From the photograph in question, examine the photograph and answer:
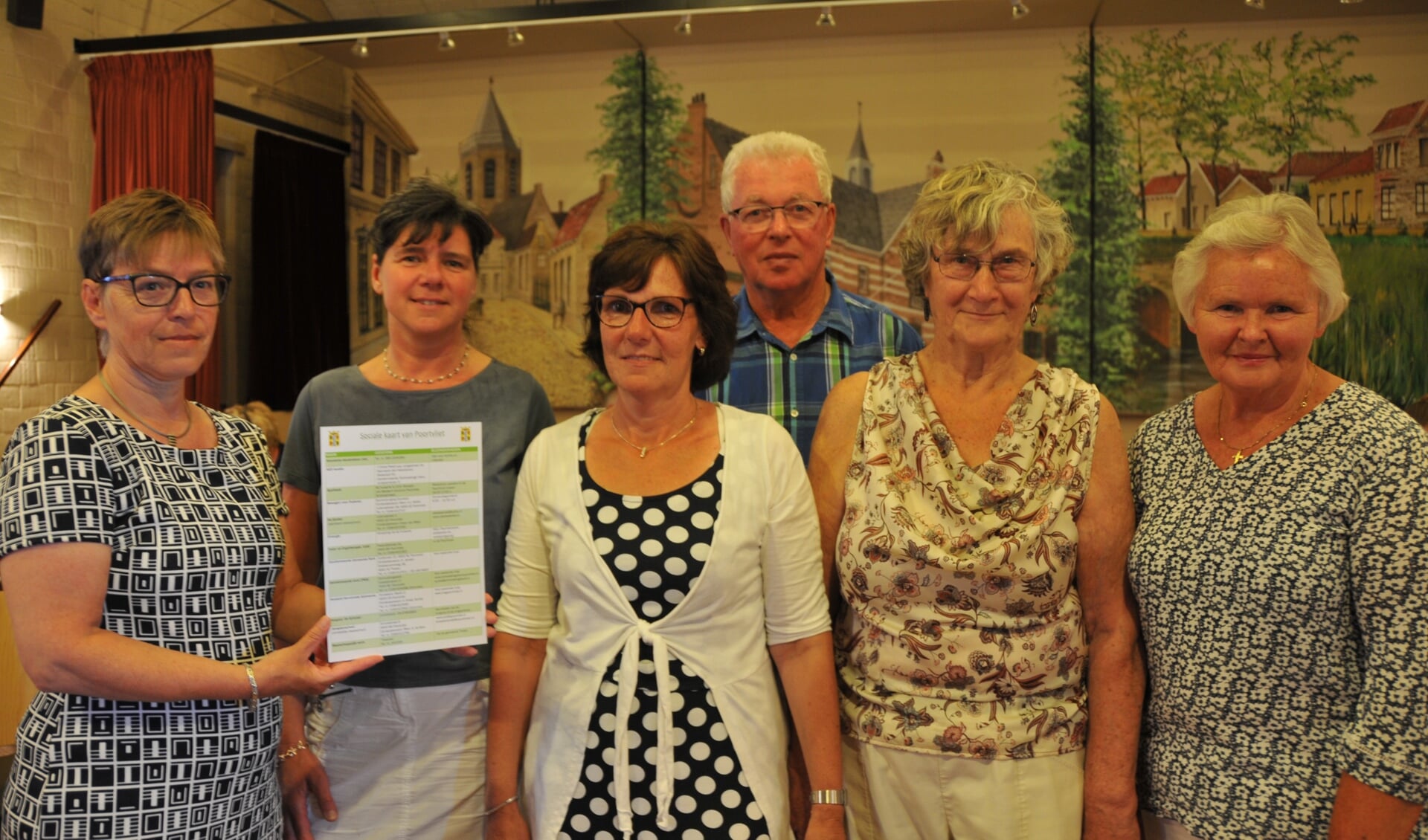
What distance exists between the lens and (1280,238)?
195 centimetres

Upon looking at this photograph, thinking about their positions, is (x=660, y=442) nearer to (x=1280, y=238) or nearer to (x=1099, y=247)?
(x=1280, y=238)

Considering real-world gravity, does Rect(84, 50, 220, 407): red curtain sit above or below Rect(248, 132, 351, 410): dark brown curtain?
above

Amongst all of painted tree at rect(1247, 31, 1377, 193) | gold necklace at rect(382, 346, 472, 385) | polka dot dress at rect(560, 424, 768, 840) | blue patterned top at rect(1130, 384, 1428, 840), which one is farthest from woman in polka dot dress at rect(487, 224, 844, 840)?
painted tree at rect(1247, 31, 1377, 193)

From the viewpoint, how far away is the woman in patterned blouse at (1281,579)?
5.77 feet

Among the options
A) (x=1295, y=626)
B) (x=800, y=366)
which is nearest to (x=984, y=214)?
(x=800, y=366)

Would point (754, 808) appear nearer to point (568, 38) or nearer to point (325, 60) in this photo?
point (568, 38)

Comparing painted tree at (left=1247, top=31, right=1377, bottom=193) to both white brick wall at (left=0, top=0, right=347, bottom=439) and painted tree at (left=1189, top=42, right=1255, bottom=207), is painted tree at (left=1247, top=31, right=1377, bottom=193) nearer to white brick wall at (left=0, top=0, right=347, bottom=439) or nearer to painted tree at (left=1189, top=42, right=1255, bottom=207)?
painted tree at (left=1189, top=42, right=1255, bottom=207)

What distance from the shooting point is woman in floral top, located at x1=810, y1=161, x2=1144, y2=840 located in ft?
6.53

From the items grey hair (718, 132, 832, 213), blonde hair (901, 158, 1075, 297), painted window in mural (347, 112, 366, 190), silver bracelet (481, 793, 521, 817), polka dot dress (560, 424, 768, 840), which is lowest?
silver bracelet (481, 793, 521, 817)

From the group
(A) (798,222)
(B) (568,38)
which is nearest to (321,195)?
(B) (568,38)

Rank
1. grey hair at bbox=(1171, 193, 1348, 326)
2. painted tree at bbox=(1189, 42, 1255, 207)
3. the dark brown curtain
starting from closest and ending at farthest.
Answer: grey hair at bbox=(1171, 193, 1348, 326) → painted tree at bbox=(1189, 42, 1255, 207) → the dark brown curtain

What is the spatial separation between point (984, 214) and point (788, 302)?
2.64 ft

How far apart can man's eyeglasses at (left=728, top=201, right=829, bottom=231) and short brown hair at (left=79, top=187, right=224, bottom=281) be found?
1.37m

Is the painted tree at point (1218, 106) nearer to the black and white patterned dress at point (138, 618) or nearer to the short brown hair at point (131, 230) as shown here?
the short brown hair at point (131, 230)
